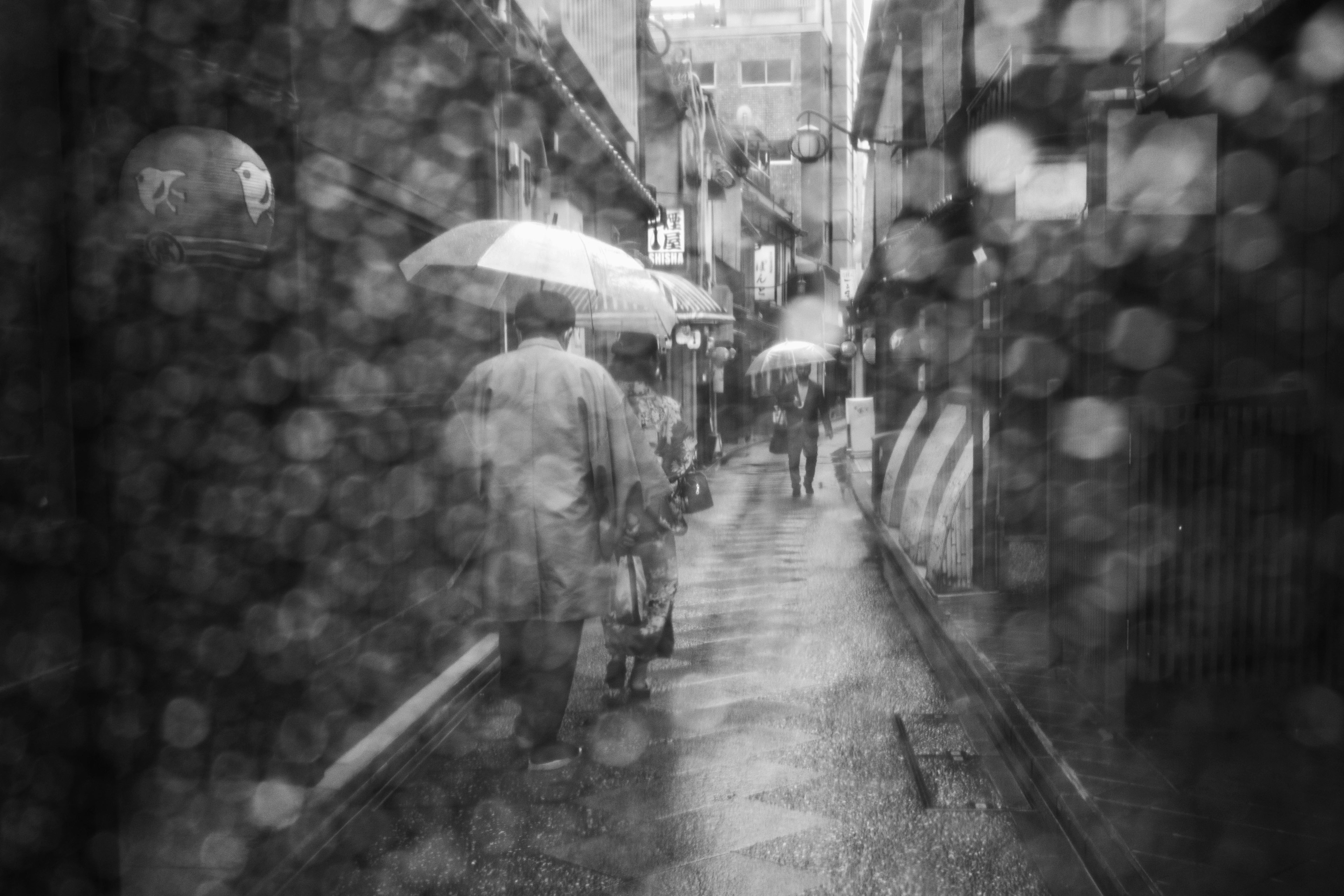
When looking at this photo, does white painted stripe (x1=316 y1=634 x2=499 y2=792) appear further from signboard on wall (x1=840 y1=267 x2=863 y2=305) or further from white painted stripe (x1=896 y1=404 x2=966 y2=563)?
signboard on wall (x1=840 y1=267 x2=863 y2=305)

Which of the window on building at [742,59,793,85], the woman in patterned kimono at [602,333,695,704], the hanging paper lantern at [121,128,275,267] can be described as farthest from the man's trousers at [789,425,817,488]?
the window on building at [742,59,793,85]

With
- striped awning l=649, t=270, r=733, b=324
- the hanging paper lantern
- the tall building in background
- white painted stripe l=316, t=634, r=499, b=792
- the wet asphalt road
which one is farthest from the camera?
the tall building in background

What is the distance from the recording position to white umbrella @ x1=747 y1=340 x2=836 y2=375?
763 inches

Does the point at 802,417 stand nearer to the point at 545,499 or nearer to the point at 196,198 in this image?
the point at 545,499

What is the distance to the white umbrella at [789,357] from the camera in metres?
19.4

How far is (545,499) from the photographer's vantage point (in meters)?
5.15

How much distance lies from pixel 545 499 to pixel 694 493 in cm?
305

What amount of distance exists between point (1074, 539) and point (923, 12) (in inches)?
483

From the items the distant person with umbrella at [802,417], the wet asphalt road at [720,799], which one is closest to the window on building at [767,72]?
the distant person with umbrella at [802,417]

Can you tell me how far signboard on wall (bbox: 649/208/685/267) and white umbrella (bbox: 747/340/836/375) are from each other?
2558 millimetres

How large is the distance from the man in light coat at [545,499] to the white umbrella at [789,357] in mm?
13826

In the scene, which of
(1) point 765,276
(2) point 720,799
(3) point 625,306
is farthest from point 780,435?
(1) point 765,276

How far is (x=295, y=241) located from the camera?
4984 millimetres

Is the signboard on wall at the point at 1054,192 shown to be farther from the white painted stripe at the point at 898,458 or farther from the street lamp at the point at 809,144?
the street lamp at the point at 809,144
